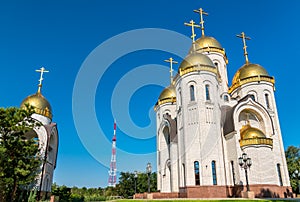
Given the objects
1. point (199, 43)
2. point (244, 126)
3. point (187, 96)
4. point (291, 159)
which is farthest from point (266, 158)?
point (291, 159)

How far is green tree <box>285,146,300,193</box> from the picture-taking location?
108 feet

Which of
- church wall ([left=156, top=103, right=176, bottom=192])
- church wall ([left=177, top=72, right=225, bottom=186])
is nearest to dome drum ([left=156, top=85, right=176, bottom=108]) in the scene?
church wall ([left=156, top=103, right=176, bottom=192])

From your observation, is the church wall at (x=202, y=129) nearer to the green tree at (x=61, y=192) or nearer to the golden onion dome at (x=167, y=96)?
the golden onion dome at (x=167, y=96)

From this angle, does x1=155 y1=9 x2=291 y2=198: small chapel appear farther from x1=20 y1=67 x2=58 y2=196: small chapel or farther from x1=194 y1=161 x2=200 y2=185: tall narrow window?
x1=20 y1=67 x2=58 y2=196: small chapel

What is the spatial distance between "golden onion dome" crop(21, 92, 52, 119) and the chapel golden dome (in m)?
20.6

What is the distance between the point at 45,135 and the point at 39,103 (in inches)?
154

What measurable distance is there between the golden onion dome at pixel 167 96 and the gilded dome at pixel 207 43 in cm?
674

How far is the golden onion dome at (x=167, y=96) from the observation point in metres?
32.7

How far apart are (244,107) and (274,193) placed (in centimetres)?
763

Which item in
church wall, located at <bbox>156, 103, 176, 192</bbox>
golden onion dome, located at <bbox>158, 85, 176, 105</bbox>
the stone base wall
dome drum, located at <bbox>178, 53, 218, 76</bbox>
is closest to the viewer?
the stone base wall

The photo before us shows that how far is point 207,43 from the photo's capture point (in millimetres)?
30406

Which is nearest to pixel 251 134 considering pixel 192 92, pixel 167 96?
pixel 192 92

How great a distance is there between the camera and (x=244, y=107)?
23047mm

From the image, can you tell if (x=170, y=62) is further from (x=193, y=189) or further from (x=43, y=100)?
(x=193, y=189)
